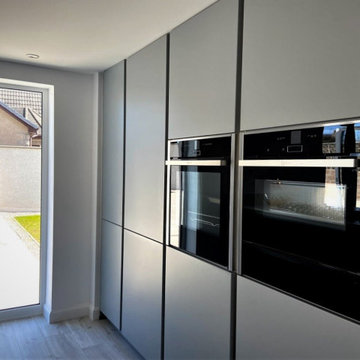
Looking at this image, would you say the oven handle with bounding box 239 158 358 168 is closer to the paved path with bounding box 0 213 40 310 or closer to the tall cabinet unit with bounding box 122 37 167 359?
the tall cabinet unit with bounding box 122 37 167 359

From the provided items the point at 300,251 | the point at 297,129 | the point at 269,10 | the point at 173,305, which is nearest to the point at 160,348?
the point at 173,305

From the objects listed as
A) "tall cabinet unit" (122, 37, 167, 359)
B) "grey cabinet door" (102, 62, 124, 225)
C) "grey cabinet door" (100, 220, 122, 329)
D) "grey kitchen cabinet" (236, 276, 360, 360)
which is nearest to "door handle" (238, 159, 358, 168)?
"grey kitchen cabinet" (236, 276, 360, 360)

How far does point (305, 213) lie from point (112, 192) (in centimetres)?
208

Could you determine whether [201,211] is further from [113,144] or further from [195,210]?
A: [113,144]

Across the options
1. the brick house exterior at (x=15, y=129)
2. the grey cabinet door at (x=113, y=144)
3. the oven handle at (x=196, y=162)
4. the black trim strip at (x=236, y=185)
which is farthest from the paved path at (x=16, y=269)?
the black trim strip at (x=236, y=185)

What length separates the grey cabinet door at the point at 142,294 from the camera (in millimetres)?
2451

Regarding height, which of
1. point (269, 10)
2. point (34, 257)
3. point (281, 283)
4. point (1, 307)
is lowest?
point (1, 307)

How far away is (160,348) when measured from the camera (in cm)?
240

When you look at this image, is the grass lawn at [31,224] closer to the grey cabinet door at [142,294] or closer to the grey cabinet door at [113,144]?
the grey cabinet door at [113,144]

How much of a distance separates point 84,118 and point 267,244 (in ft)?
7.99

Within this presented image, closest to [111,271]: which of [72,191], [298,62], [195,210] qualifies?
[72,191]

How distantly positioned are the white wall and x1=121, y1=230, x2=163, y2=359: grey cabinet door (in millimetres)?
733

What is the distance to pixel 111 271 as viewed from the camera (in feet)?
10.4

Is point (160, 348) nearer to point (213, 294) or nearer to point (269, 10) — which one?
point (213, 294)
